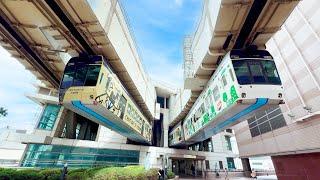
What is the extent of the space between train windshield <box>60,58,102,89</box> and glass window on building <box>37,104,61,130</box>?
1864 centimetres

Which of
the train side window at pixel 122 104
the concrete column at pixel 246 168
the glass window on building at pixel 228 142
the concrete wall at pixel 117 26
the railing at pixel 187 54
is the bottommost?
the concrete column at pixel 246 168

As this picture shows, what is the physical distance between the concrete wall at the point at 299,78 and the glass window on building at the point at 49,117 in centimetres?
2853

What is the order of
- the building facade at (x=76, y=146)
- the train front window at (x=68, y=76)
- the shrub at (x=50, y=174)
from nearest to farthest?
the train front window at (x=68, y=76) < the shrub at (x=50, y=174) < the building facade at (x=76, y=146)

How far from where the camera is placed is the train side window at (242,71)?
8.11m

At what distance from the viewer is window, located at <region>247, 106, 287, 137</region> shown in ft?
55.0

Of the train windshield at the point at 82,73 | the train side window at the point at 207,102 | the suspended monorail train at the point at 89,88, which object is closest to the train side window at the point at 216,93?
the train side window at the point at 207,102

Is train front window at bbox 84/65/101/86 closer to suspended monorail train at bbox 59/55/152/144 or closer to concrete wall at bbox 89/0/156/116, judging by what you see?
suspended monorail train at bbox 59/55/152/144

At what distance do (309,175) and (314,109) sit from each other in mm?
5690

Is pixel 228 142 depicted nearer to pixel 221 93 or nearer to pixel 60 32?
pixel 221 93

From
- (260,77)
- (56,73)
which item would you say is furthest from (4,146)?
(260,77)

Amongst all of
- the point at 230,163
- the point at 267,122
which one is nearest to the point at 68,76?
the point at 267,122

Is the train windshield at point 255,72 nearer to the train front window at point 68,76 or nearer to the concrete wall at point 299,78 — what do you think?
the concrete wall at point 299,78

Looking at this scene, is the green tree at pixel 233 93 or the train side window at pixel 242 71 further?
the train side window at pixel 242 71

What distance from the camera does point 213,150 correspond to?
113 ft
